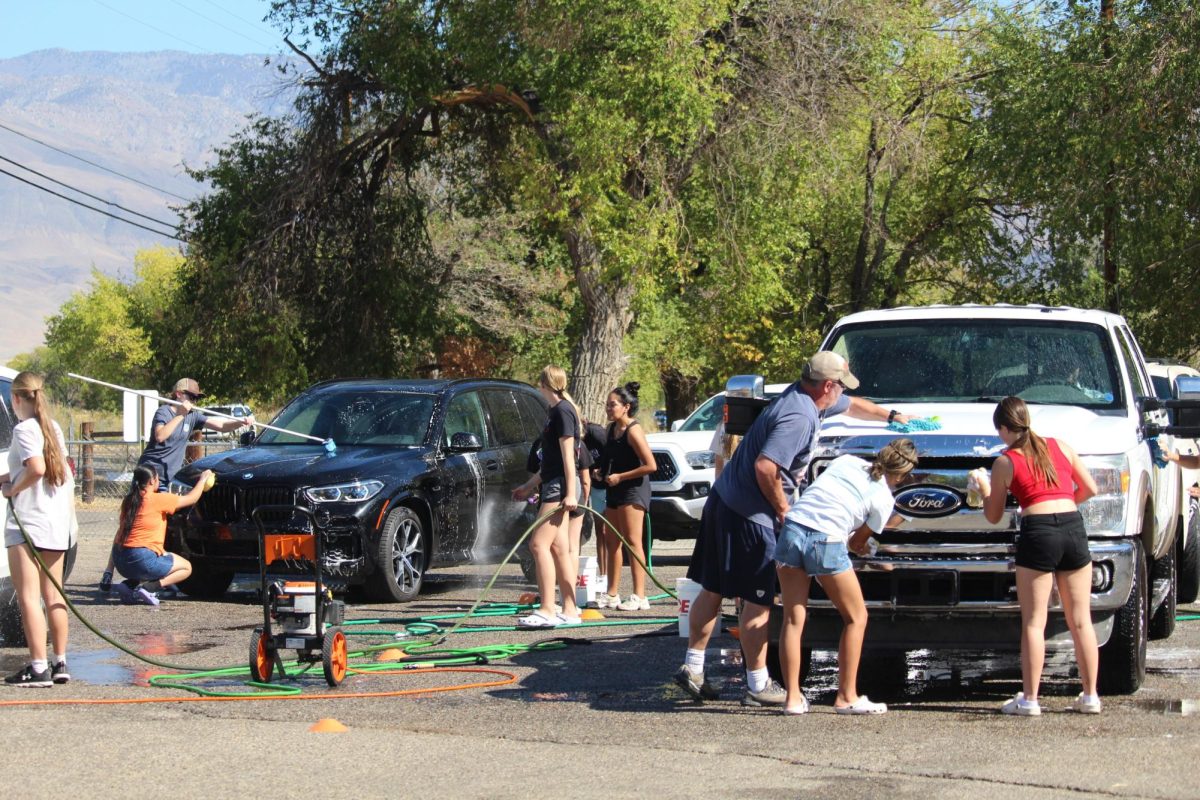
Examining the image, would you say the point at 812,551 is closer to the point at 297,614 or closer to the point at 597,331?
the point at 297,614

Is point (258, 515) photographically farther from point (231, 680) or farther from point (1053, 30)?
point (1053, 30)

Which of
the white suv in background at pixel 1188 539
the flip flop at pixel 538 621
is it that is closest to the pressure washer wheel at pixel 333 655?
the flip flop at pixel 538 621

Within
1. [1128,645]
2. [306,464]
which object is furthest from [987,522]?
[306,464]

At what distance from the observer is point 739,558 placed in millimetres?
7965

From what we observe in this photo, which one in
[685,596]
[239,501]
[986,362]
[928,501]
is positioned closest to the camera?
[928,501]

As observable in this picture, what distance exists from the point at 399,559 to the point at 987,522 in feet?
20.7

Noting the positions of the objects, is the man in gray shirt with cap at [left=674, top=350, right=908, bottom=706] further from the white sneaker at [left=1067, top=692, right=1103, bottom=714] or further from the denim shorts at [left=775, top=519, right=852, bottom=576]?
the white sneaker at [left=1067, top=692, right=1103, bottom=714]

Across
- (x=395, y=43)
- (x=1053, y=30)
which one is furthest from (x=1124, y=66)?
(x=395, y=43)

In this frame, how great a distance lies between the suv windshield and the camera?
13.9 m

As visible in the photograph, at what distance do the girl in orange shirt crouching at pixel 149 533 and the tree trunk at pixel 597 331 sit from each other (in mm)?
13117

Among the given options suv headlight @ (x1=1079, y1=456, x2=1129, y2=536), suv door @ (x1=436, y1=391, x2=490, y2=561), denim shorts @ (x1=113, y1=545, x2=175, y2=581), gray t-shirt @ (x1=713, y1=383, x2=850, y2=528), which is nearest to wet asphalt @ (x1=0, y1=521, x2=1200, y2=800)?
suv headlight @ (x1=1079, y1=456, x2=1129, y2=536)

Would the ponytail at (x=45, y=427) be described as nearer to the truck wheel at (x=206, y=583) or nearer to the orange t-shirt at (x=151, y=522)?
the orange t-shirt at (x=151, y=522)

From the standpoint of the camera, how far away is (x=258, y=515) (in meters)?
8.76

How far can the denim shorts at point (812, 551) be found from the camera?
7.55m
